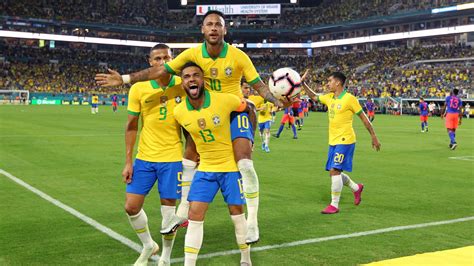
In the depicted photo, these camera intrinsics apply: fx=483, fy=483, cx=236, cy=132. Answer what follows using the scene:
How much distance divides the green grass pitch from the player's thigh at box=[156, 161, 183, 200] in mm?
900

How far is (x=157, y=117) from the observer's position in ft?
17.1

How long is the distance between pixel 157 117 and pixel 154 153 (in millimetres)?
391

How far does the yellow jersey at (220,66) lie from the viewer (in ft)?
16.6

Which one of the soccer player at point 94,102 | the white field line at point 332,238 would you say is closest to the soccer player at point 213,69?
the white field line at point 332,238

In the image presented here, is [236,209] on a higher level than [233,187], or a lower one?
lower

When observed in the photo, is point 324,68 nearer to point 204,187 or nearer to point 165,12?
point 165,12

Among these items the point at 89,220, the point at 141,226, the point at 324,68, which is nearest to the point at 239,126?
the point at 141,226

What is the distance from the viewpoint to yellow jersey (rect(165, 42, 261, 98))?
5070mm

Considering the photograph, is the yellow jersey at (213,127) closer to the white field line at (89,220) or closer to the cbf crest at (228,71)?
the cbf crest at (228,71)

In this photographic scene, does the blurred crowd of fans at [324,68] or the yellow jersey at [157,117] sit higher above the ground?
the blurred crowd of fans at [324,68]

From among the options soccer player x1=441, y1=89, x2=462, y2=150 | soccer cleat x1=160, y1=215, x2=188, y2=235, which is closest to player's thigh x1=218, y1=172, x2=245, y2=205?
soccer cleat x1=160, y1=215, x2=188, y2=235

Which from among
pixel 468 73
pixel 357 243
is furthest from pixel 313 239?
pixel 468 73

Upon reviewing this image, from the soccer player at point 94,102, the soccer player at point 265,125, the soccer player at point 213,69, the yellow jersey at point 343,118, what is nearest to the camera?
the soccer player at point 213,69

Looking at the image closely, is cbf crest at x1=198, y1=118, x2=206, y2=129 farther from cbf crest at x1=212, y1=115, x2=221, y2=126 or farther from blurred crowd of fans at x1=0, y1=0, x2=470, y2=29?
blurred crowd of fans at x1=0, y1=0, x2=470, y2=29
